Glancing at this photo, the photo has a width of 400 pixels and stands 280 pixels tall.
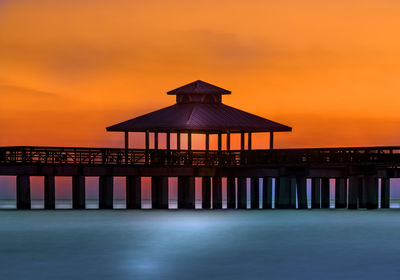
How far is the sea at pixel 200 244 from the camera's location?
33.7 metres

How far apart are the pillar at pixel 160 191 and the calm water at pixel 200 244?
85cm

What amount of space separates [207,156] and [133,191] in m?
4.50

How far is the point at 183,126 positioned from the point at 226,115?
376 centimetres

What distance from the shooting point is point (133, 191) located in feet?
189

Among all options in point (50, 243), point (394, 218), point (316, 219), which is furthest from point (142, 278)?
point (394, 218)

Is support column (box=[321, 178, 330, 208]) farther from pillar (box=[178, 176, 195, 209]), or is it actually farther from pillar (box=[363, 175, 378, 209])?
pillar (box=[178, 176, 195, 209])

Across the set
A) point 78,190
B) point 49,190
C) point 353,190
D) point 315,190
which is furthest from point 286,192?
point 49,190

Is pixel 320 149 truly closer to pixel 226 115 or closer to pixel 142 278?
pixel 226 115

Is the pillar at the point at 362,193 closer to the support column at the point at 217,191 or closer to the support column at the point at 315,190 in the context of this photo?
the support column at the point at 315,190

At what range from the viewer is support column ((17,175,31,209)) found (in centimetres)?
5587

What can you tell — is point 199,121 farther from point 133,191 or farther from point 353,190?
point 353,190

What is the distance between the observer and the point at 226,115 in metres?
60.0

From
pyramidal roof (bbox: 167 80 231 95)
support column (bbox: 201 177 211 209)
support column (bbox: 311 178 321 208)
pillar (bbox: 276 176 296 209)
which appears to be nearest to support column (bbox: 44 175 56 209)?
support column (bbox: 201 177 211 209)

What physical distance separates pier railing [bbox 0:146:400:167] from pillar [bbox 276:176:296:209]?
3.75 feet
